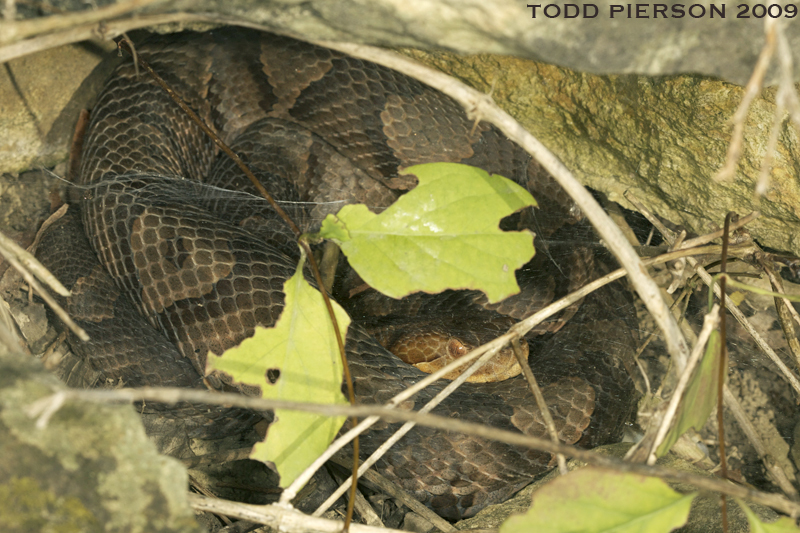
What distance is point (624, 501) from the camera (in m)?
1.23

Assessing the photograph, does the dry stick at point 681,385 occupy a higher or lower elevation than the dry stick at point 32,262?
A: lower

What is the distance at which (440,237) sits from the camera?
158cm

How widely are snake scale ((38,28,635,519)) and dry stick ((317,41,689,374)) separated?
111 centimetres

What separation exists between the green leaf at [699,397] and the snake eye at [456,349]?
1381 mm

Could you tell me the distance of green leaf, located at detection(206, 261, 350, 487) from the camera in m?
1.48

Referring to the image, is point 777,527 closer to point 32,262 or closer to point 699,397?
point 699,397

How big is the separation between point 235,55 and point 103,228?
3.73 ft

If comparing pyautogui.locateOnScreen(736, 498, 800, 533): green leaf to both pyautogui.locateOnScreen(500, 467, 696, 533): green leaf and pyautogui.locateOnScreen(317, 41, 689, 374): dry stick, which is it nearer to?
pyautogui.locateOnScreen(500, 467, 696, 533): green leaf

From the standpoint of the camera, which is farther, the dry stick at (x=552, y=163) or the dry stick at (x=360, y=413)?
the dry stick at (x=552, y=163)

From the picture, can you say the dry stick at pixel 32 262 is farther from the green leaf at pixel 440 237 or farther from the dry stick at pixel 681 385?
the dry stick at pixel 681 385

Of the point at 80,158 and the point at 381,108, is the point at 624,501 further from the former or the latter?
the point at 80,158

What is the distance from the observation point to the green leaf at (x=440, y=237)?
1.55 m

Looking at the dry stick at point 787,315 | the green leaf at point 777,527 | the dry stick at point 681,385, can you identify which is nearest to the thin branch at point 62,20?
the dry stick at point 681,385

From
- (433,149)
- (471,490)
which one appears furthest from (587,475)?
(433,149)
